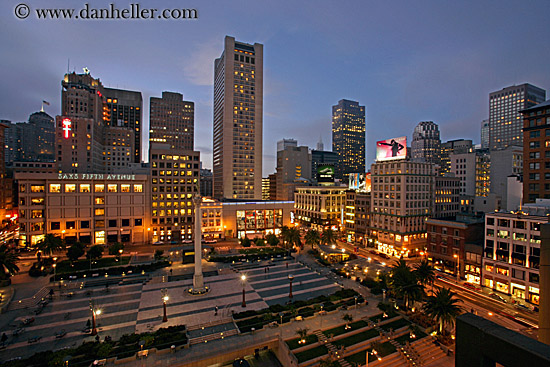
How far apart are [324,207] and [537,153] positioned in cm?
6494

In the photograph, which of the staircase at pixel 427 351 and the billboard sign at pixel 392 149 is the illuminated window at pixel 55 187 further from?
the billboard sign at pixel 392 149

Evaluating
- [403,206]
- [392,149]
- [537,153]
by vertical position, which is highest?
[392,149]

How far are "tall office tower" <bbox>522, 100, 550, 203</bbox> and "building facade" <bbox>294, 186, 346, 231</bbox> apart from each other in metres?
55.5

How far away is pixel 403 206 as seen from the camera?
7900 centimetres

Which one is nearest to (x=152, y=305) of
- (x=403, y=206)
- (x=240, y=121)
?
(x=403, y=206)

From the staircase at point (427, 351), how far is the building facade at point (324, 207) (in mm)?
72709

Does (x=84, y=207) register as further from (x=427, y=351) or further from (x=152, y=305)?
(x=427, y=351)

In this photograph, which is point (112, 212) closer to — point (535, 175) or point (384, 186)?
point (384, 186)

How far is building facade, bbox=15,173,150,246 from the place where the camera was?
8100cm

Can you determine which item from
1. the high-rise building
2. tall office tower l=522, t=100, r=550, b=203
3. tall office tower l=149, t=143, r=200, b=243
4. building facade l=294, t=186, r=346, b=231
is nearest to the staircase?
tall office tower l=522, t=100, r=550, b=203

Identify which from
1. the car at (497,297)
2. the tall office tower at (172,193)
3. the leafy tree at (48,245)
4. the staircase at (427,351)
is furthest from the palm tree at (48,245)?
the car at (497,297)

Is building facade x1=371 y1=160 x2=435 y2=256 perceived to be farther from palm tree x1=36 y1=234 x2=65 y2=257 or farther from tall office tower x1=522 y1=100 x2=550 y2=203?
palm tree x1=36 y1=234 x2=65 y2=257

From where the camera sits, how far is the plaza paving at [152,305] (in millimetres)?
35000

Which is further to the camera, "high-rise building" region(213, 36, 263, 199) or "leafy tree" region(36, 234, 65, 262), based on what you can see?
"high-rise building" region(213, 36, 263, 199)
